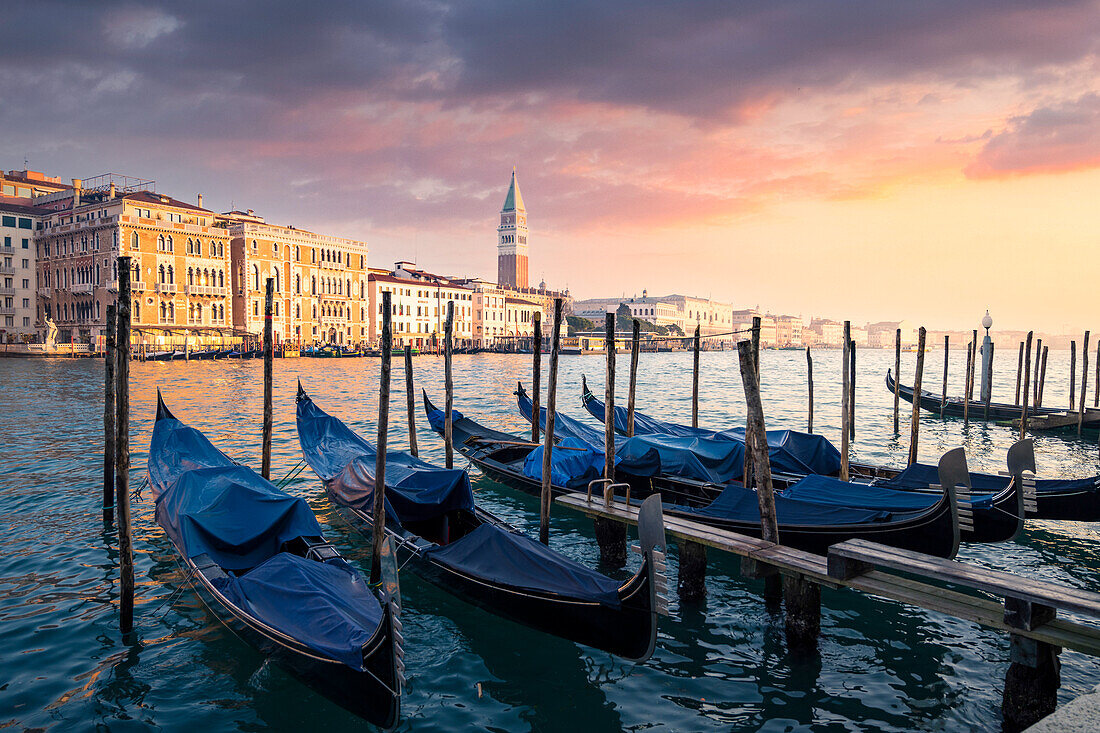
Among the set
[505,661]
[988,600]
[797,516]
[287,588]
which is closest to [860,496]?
[797,516]

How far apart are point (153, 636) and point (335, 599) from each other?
6.90 ft

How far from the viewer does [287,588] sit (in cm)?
499

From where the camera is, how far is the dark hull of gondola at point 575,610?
4746mm

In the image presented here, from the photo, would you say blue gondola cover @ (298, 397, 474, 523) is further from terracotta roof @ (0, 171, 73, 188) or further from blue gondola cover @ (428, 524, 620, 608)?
terracotta roof @ (0, 171, 73, 188)

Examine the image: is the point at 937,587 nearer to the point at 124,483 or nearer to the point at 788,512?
the point at 788,512

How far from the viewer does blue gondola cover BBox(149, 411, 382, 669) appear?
4527 mm

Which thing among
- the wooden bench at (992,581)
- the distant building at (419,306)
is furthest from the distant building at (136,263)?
the wooden bench at (992,581)

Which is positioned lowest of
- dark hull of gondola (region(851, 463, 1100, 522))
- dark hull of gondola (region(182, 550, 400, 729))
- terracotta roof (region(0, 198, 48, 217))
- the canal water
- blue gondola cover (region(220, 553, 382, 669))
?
the canal water

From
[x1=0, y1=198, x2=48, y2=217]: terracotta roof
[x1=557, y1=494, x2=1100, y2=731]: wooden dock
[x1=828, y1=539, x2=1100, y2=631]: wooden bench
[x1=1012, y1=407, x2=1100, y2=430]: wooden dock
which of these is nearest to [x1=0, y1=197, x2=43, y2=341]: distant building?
[x1=0, y1=198, x2=48, y2=217]: terracotta roof

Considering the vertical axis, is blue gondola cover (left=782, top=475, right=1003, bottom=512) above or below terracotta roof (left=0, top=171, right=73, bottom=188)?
below

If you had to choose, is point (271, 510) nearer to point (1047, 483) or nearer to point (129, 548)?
point (129, 548)

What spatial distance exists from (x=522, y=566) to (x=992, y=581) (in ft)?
11.1

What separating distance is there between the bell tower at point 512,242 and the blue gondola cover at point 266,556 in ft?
347

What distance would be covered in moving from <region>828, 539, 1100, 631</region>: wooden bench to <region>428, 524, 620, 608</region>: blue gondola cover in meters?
1.80
